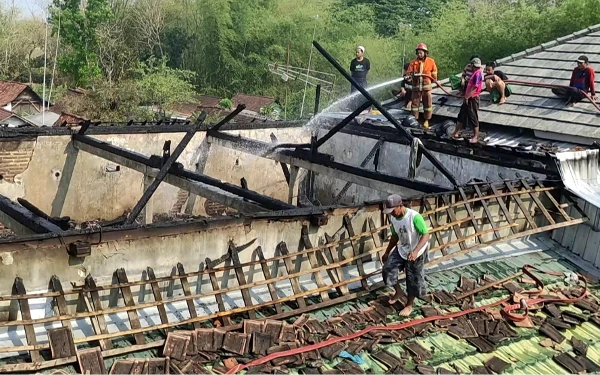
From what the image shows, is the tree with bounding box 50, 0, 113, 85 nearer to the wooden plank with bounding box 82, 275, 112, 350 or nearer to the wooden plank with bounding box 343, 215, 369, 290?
the wooden plank with bounding box 343, 215, 369, 290

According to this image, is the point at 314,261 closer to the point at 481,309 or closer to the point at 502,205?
the point at 481,309

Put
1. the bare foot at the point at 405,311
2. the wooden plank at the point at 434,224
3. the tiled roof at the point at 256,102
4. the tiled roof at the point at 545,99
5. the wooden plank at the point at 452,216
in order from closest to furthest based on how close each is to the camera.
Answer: the bare foot at the point at 405,311 → the wooden plank at the point at 434,224 → the wooden plank at the point at 452,216 → the tiled roof at the point at 545,99 → the tiled roof at the point at 256,102

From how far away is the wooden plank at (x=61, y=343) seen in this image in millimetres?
5145

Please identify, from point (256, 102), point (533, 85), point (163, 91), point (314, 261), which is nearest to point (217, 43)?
point (163, 91)

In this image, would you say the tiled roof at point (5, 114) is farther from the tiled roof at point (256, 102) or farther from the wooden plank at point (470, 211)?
the wooden plank at point (470, 211)

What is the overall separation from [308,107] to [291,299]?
91.7ft

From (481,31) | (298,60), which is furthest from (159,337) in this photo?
(298,60)

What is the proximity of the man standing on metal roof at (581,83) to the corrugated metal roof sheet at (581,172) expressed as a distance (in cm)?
270

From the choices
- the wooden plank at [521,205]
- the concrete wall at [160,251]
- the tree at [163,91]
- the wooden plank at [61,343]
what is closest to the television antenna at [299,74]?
the tree at [163,91]

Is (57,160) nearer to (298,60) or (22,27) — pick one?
(298,60)

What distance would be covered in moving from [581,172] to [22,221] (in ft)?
28.2

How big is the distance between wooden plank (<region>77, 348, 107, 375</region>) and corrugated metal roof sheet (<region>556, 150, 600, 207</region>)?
7.53 meters

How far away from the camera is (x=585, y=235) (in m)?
9.40

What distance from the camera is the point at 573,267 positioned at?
9086mm
